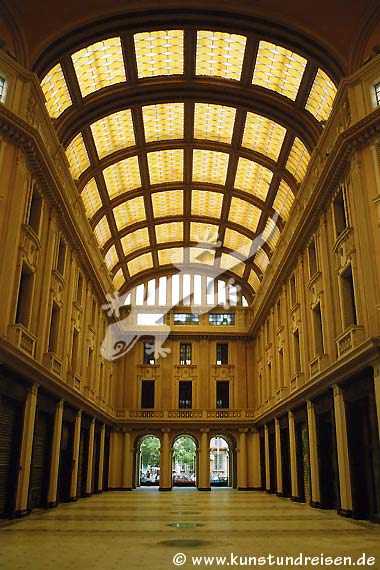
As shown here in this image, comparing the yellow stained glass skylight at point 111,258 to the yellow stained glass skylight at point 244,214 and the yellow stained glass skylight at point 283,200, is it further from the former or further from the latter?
the yellow stained glass skylight at point 283,200

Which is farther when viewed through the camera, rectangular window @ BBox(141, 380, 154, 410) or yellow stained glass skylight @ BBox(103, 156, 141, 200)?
rectangular window @ BBox(141, 380, 154, 410)

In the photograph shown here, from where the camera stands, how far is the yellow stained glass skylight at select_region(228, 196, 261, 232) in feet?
104

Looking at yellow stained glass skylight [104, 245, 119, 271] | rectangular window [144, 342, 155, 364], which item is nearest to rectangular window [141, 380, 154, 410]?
rectangular window [144, 342, 155, 364]

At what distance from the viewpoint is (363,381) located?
1517cm

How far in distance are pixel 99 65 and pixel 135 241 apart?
56.0ft

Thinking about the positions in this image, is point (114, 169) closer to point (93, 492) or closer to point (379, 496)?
point (93, 492)

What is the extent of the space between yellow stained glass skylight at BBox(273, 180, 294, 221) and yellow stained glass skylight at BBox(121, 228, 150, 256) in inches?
418

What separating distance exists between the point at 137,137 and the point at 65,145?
535 centimetres

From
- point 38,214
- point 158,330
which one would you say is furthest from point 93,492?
point 38,214

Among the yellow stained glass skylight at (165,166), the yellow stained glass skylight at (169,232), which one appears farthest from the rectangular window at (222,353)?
the yellow stained glass skylight at (165,166)

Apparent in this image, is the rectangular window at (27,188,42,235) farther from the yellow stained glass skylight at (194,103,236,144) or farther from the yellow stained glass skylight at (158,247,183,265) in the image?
the yellow stained glass skylight at (158,247,183,265)

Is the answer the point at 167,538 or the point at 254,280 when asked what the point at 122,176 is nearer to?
the point at 254,280

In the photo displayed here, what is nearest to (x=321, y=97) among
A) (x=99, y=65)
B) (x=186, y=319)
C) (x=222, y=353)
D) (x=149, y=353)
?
(x=99, y=65)

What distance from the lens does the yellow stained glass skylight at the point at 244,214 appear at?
104 feet
